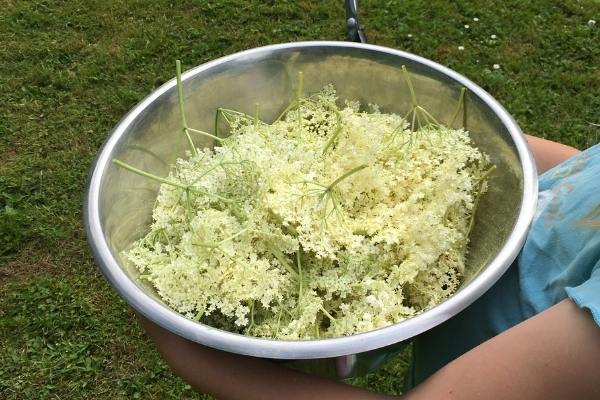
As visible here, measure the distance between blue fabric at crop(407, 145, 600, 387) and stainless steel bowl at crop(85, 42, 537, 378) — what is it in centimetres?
9

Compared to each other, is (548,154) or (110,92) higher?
(548,154)

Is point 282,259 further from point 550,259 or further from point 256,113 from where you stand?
point 550,259

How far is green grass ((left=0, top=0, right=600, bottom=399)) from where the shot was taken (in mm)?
2021

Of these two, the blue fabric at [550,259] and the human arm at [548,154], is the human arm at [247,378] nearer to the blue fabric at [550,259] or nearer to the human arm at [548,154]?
the blue fabric at [550,259]

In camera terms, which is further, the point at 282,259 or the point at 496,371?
the point at 282,259

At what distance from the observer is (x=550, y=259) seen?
1.01m

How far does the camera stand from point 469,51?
10.2 ft

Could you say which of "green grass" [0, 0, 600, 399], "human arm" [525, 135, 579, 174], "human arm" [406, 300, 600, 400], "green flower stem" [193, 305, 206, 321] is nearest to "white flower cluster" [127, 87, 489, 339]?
"green flower stem" [193, 305, 206, 321]

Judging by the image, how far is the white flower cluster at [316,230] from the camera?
903 mm

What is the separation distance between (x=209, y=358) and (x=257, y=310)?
0.10 m

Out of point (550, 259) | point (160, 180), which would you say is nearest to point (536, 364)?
point (550, 259)

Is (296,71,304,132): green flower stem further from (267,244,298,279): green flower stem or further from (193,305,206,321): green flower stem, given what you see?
(193,305,206,321): green flower stem

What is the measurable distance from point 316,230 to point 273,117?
33 cm

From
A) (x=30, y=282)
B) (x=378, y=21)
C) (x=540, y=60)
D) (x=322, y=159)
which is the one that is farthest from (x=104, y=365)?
(x=540, y=60)
